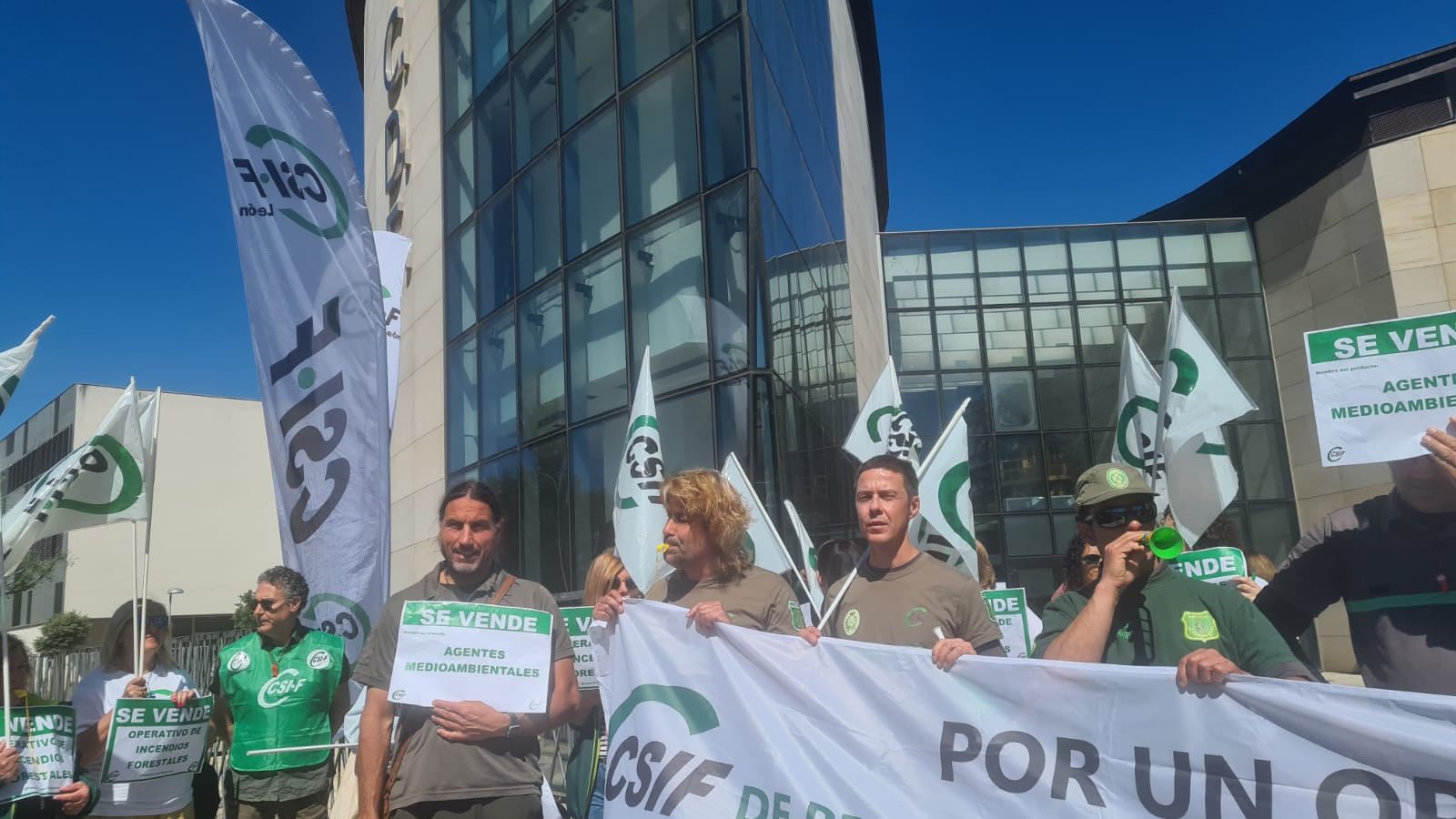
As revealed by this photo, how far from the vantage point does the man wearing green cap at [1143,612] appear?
2.71m

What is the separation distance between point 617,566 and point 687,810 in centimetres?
182

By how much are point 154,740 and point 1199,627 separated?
13.7 ft

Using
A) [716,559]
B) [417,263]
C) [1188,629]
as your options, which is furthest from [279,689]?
[417,263]

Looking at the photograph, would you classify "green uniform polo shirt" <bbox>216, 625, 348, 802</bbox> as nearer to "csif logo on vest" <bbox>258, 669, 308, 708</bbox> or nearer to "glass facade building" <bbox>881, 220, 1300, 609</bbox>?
"csif logo on vest" <bbox>258, 669, 308, 708</bbox>

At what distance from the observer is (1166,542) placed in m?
2.59

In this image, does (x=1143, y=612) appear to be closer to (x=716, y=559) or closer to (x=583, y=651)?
(x=716, y=559)

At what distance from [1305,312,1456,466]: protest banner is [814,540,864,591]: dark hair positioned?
230 centimetres

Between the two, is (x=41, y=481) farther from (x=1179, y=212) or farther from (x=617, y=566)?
(x=1179, y=212)

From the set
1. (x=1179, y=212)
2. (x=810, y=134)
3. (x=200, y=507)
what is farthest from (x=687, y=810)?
(x=200, y=507)

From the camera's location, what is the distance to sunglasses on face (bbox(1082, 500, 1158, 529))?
296 centimetres

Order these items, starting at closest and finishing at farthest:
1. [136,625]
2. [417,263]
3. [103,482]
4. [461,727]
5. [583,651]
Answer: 1. [461,727]
2. [136,625]
3. [103,482]
4. [583,651]
5. [417,263]

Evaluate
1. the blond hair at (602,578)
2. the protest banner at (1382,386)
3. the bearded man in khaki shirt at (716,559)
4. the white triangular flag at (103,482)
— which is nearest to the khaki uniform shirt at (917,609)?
the bearded man in khaki shirt at (716,559)

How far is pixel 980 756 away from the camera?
108 inches

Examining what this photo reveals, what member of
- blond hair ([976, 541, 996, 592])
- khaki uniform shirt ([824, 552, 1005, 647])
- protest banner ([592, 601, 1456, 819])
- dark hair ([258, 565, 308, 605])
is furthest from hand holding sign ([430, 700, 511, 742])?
blond hair ([976, 541, 996, 592])
